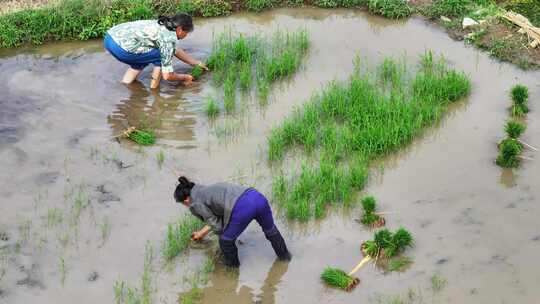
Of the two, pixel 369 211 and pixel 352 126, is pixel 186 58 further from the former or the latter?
pixel 369 211

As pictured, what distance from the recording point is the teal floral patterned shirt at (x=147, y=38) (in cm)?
847

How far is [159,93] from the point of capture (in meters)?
9.05

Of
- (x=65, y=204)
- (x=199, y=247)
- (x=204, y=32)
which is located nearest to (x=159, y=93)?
(x=204, y=32)

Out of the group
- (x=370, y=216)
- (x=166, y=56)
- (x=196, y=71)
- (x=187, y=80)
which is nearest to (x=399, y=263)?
(x=370, y=216)

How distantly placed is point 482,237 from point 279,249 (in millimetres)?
1818

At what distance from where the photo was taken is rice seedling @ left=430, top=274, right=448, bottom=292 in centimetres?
606

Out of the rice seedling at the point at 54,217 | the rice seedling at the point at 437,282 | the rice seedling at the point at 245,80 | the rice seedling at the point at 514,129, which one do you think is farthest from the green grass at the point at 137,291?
the rice seedling at the point at 514,129

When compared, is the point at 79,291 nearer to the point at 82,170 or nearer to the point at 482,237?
the point at 82,170

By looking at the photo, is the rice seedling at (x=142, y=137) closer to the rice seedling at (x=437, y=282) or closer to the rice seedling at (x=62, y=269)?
the rice seedling at (x=62, y=269)

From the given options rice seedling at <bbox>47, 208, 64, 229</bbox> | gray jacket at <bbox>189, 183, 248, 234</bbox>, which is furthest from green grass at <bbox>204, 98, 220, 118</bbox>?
gray jacket at <bbox>189, 183, 248, 234</bbox>

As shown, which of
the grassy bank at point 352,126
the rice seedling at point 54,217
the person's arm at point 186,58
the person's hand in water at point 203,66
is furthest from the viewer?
the person's hand in water at point 203,66

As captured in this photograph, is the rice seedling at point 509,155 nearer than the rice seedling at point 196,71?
Yes

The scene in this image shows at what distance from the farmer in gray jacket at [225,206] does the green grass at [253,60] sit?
2.75 meters

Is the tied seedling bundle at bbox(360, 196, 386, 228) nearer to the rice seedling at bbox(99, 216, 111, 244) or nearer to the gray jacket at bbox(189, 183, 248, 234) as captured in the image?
the gray jacket at bbox(189, 183, 248, 234)
